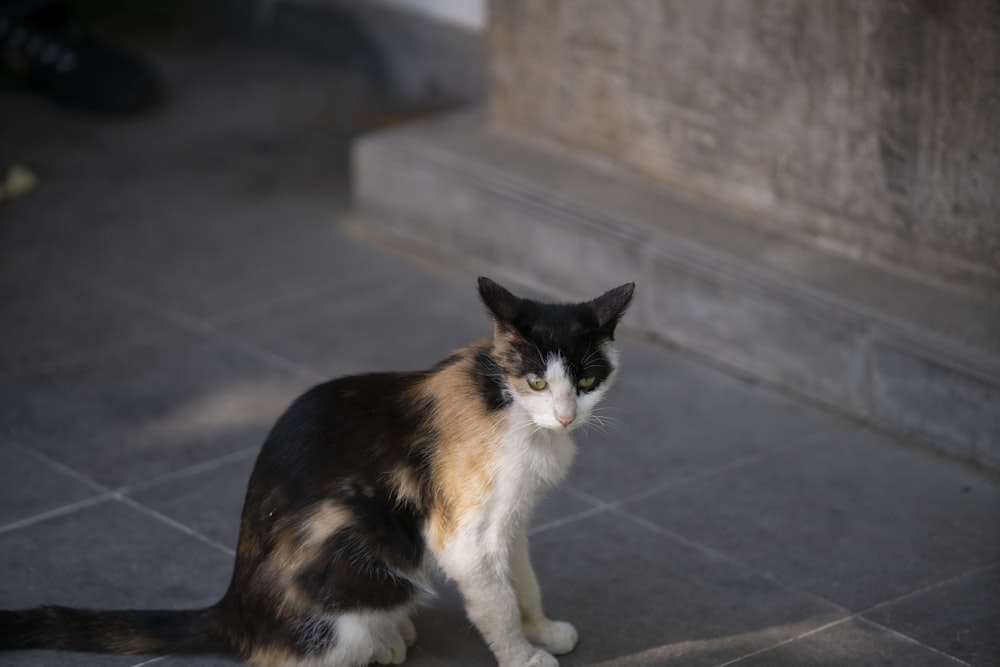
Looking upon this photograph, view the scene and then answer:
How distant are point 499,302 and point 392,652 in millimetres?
1136

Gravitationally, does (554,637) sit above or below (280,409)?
above

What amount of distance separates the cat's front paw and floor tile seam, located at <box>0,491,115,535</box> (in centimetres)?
176

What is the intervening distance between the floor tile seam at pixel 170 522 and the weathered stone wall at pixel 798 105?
2.87 m

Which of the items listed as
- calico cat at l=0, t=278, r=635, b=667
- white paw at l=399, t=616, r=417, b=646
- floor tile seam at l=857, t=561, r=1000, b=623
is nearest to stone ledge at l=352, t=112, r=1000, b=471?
floor tile seam at l=857, t=561, r=1000, b=623

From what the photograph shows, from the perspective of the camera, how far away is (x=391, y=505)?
3.98 m

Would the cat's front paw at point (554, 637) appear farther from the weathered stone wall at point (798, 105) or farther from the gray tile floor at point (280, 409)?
the weathered stone wall at point (798, 105)

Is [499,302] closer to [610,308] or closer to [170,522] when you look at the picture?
[610,308]

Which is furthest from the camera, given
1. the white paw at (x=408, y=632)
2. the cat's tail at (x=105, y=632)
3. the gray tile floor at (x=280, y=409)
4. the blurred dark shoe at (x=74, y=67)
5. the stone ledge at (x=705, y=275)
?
the blurred dark shoe at (x=74, y=67)

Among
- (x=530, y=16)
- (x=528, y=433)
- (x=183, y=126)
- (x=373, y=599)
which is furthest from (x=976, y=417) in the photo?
(x=183, y=126)

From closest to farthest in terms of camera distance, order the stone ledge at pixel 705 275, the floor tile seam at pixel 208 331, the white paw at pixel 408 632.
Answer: the white paw at pixel 408 632, the stone ledge at pixel 705 275, the floor tile seam at pixel 208 331

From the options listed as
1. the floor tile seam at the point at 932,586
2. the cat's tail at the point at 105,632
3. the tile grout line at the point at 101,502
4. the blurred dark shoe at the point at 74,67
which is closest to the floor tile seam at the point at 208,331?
the tile grout line at the point at 101,502

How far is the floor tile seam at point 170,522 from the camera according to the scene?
16.1 feet

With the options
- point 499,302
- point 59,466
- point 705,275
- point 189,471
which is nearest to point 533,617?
point 499,302

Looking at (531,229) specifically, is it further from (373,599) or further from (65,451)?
(373,599)
